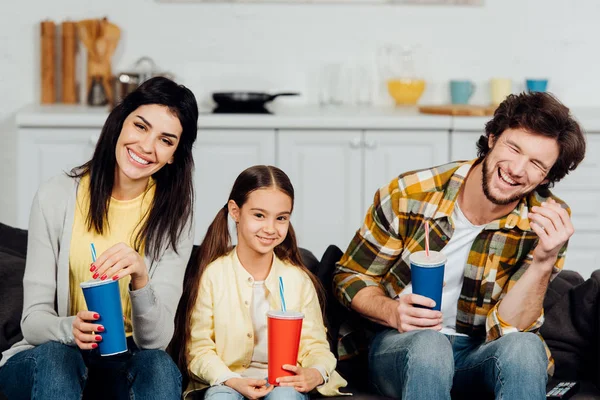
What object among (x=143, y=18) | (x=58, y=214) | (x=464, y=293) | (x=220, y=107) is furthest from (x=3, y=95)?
(x=464, y=293)

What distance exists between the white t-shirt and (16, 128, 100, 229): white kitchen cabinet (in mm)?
2203

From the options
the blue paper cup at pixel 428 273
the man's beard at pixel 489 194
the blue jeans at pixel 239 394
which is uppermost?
the man's beard at pixel 489 194

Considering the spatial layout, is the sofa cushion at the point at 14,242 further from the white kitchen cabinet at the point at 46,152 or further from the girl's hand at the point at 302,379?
the white kitchen cabinet at the point at 46,152

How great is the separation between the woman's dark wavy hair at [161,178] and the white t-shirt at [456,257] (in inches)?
24.6

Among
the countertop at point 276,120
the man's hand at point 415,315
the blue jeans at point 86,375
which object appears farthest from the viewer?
the countertop at point 276,120

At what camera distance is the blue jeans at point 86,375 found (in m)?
2.17

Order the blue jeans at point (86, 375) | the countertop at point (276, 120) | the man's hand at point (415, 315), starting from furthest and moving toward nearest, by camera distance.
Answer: the countertop at point (276, 120), the man's hand at point (415, 315), the blue jeans at point (86, 375)

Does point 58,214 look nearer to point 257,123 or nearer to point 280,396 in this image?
point 280,396

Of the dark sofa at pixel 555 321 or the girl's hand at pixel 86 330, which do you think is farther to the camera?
the dark sofa at pixel 555 321

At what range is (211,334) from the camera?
2.46m

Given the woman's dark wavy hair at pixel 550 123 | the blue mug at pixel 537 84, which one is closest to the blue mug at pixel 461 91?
the blue mug at pixel 537 84

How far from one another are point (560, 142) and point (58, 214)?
4.04ft

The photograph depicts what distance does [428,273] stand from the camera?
222 cm

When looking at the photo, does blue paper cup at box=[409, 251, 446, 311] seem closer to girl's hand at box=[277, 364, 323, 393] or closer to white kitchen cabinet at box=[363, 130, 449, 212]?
girl's hand at box=[277, 364, 323, 393]
